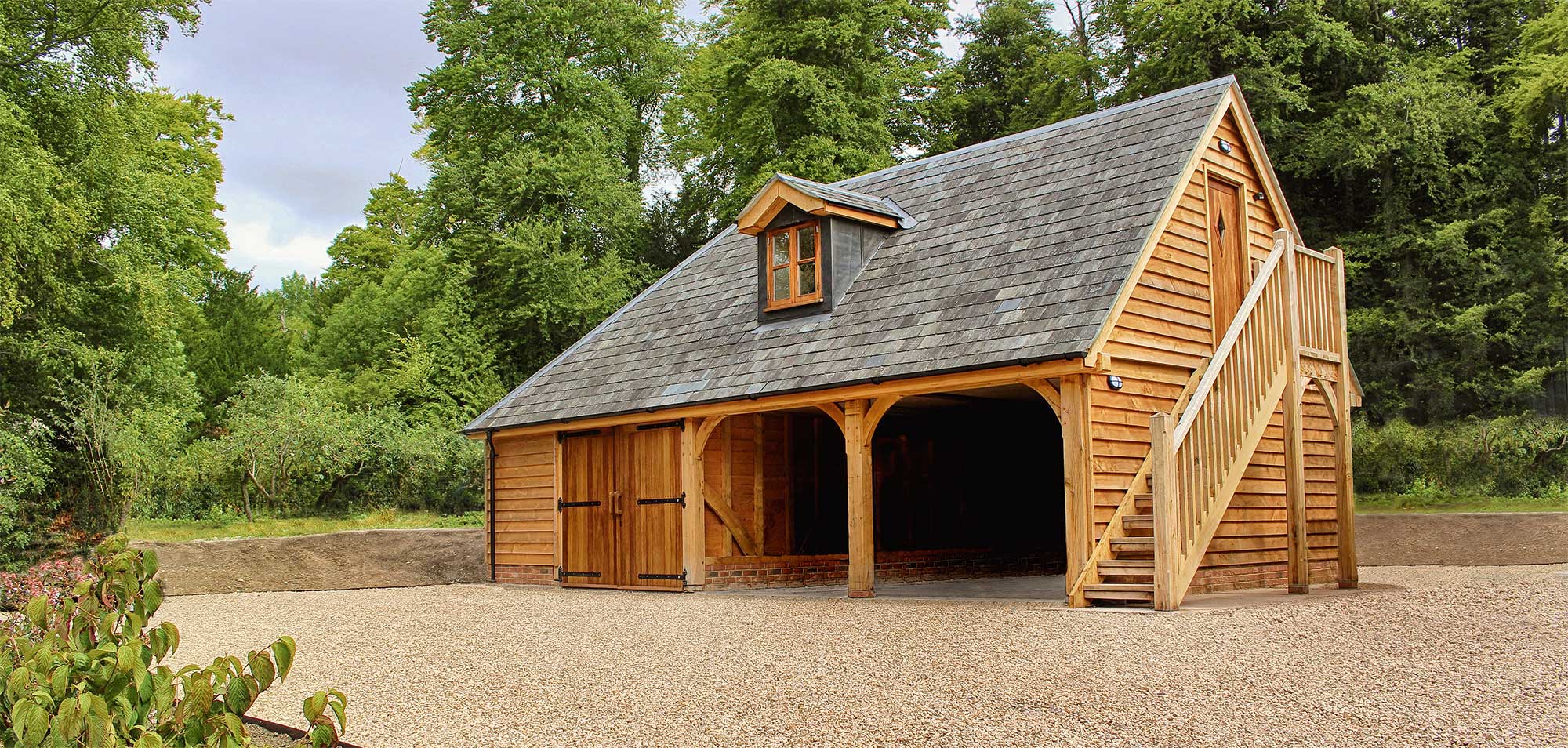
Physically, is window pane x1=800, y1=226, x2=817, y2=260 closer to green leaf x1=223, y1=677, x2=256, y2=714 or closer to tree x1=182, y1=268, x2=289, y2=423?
green leaf x1=223, y1=677, x2=256, y2=714

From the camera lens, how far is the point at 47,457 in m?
18.6

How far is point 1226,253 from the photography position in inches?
550

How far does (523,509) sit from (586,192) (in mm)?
13729

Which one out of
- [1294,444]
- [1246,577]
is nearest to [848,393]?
[1294,444]

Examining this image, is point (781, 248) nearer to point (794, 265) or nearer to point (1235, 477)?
point (794, 265)

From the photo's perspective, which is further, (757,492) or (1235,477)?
(757,492)

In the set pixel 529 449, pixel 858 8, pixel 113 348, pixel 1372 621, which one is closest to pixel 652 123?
pixel 858 8

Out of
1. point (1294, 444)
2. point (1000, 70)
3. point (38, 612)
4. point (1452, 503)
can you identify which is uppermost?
point (1000, 70)

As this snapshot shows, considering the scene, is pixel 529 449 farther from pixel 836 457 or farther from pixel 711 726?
pixel 711 726

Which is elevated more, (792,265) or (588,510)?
(792,265)

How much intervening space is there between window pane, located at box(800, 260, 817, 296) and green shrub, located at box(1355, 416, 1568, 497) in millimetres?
11766

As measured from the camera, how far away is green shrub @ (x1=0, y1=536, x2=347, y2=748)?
3916 millimetres

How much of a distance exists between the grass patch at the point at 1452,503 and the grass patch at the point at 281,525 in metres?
15.0

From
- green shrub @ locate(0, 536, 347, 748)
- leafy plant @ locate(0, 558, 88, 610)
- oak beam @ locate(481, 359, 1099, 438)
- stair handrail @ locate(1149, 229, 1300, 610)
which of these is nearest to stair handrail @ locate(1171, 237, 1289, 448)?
stair handrail @ locate(1149, 229, 1300, 610)
